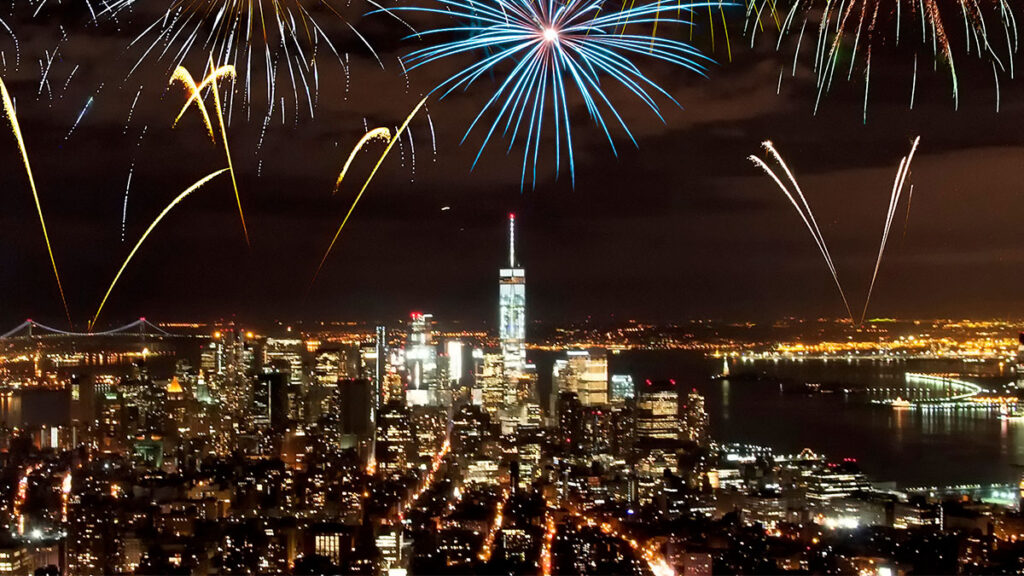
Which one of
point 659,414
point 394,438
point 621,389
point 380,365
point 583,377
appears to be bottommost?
point 394,438

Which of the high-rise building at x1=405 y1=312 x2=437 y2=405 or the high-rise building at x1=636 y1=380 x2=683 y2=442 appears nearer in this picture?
the high-rise building at x1=636 y1=380 x2=683 y2=442

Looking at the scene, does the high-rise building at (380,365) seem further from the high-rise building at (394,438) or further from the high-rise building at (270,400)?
the high-rise building at (270,400)

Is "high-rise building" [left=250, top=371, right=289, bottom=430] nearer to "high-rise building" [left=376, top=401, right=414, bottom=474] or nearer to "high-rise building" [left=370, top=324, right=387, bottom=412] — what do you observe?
"high-rise building" [left=376, top=401, right=414, bottom=474]

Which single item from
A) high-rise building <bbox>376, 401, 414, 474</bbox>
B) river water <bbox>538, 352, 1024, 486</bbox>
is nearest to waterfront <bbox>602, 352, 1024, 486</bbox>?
river water <bbox>538, 352, 1024, 486</bbox>

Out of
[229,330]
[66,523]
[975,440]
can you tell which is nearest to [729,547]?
[66,523]

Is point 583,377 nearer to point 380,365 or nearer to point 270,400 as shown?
point 380,365

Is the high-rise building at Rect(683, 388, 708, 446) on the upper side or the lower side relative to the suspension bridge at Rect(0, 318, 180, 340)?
lower

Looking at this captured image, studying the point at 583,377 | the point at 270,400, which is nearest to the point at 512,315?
the point at 583,377

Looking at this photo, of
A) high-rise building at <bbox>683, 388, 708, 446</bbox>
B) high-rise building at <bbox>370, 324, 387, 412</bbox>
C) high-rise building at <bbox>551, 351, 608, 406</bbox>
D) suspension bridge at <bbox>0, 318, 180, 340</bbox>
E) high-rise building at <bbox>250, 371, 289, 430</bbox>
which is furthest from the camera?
high-rise building at <bbox>551, 351, 608, 406</bbox>
